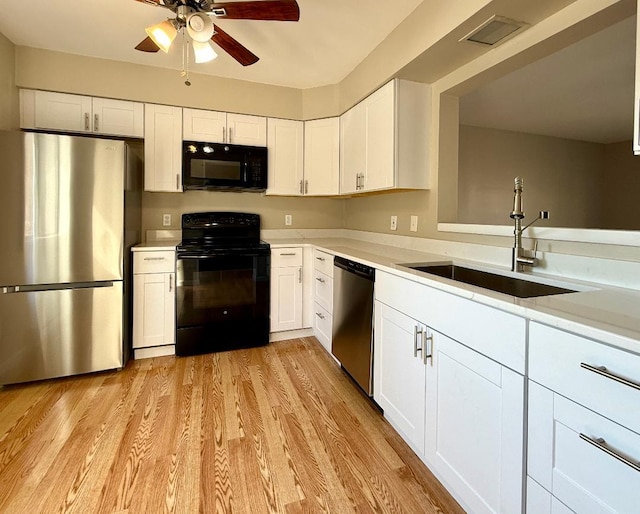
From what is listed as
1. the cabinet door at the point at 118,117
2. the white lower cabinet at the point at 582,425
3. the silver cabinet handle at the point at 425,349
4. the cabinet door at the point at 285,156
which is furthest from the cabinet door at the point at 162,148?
the white lower cabinet at the point at 582,425

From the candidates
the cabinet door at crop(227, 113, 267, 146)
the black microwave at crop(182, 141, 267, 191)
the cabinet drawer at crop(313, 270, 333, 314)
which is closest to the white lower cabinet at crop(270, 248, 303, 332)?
the cabinet drawer at crop(313, 270, 333, 314)

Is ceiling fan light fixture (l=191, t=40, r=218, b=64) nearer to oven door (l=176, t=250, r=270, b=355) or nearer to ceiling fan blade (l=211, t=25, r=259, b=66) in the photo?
Result: ceiling fan blade (l=211, t=25, r=259, b=66)

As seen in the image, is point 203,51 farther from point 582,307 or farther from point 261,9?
point 582,307

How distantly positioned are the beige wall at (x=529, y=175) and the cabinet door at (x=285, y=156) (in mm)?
2290

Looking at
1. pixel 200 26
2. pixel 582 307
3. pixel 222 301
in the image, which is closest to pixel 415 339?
pixel 582 307

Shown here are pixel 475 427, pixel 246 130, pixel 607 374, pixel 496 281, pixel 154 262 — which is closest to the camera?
pixel 607 374

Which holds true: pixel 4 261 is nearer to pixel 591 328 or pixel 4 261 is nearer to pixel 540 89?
pixel 591 328

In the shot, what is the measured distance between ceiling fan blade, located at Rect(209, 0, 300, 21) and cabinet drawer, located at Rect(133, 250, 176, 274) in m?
1.71

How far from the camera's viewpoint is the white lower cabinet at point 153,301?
2.65 m

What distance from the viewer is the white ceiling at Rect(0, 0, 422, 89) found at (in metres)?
2.10

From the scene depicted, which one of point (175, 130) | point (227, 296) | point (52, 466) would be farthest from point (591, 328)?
point (175, 130)

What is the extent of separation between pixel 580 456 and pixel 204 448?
5.04 feet

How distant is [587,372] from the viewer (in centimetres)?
84

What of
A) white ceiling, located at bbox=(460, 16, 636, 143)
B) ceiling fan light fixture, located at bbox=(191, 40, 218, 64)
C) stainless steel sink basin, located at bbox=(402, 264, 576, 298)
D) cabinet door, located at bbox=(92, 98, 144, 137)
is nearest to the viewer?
stainless steel sink basin, located at bbox=(402, 264, 576, 298)
